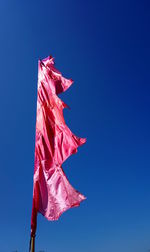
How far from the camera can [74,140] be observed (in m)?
8.84

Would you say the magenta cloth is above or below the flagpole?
above

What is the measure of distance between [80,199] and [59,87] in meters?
5.13

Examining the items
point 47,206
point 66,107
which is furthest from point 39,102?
point 47,206

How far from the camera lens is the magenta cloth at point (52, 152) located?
25.1 ft

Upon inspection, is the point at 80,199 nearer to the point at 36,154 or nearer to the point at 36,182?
the point at 36,182

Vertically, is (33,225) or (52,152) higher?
(52,152)

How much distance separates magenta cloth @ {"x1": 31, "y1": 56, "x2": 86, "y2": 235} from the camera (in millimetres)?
7660

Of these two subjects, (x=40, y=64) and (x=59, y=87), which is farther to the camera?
(x=40, y=64)

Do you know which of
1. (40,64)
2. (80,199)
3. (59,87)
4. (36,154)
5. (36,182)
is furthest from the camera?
(40,64)

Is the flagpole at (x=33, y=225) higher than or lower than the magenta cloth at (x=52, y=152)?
lower

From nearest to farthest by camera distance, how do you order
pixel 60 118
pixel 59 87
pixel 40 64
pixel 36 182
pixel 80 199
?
pixel 80 199
pixel 36 182
pixel 60 118
pixel 59 87
pixel 40 64

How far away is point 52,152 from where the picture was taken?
28.5 feet

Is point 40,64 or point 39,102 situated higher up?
point 40,64

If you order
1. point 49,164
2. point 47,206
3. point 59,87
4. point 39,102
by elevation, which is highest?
point 59,87
